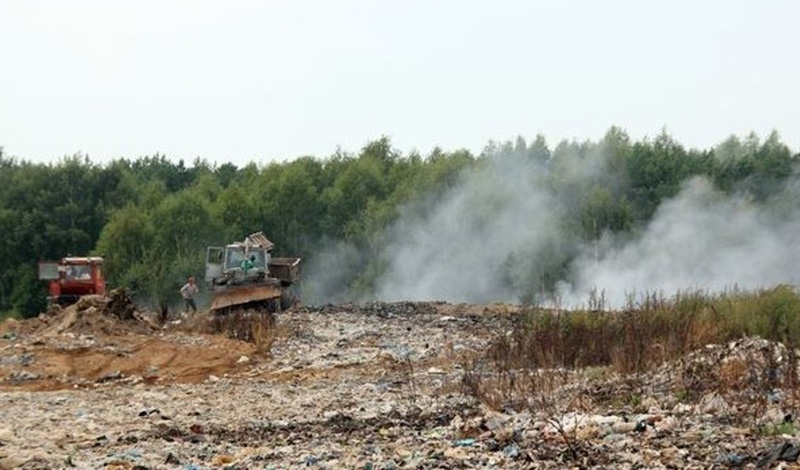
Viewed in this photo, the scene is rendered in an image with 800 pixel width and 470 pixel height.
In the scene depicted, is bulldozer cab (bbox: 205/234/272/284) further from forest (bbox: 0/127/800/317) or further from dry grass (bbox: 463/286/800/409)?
forest (bbox: 0/127/800/317)

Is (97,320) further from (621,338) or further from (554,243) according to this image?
(554,243)

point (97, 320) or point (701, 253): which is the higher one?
point (701, 253)

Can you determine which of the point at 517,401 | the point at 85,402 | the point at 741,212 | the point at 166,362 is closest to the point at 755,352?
the point at 517,401

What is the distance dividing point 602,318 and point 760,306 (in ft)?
7.52

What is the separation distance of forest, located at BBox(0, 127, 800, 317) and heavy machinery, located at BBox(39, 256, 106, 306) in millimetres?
18375

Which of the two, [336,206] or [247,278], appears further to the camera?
[336,206]

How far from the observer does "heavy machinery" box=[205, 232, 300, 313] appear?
26.5 m

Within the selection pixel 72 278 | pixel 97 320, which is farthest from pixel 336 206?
pixel 97 320

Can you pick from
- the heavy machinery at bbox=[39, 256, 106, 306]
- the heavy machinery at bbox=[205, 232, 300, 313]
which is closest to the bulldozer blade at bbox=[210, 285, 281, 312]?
the heavy machinery at bbox=[205, 232, 300, 313]

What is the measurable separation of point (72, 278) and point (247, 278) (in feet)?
18.5

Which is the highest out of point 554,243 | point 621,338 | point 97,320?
point 554,243

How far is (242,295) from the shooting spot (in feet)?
87.7

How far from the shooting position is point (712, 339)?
45.0ft

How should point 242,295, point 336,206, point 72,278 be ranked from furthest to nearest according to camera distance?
point 336,206
point 72,278
point 242,295
